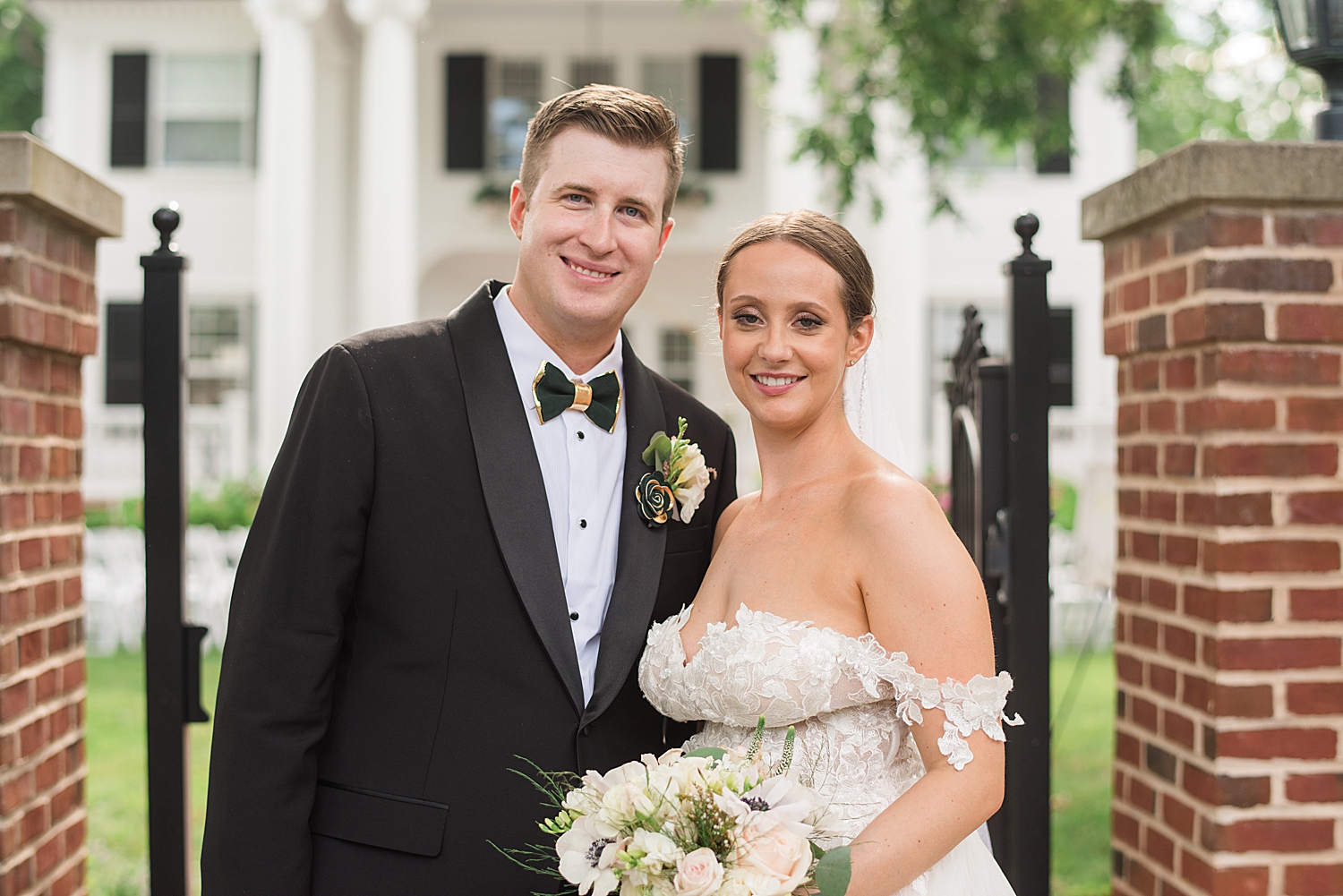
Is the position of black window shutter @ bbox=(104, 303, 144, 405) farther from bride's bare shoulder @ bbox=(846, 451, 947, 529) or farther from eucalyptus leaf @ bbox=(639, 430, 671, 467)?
bride's bare shoulder @ bbox=(846, 451, 947, 529)

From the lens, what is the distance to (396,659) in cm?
251

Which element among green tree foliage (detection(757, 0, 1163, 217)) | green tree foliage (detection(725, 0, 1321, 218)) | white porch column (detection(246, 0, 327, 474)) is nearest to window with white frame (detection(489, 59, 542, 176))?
white porch column (detection(246, 0, 327, 474))

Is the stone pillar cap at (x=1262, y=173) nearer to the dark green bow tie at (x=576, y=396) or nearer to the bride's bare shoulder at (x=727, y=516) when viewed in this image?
the bride's bare shoulder at (x=727, y=516)

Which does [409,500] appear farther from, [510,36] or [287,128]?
[510,36]

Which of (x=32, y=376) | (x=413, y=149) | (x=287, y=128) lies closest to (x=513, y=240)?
(x=413, y=149)

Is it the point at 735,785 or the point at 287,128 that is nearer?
the point at 735,785

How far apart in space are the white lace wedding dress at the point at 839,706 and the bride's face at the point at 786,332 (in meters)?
0.46

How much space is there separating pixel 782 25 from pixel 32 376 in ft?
19.5

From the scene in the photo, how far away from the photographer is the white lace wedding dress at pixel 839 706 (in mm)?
2146

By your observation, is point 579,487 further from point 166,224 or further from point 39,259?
point 39,259

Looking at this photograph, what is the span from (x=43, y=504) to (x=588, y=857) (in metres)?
1.80

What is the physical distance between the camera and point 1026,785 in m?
3.06

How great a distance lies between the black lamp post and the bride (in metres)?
1.30

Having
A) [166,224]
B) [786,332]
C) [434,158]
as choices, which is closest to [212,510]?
[434,158]
